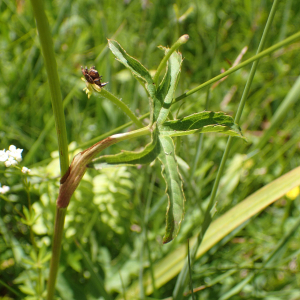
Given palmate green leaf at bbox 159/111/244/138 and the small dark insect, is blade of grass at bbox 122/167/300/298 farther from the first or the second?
the small dark insect

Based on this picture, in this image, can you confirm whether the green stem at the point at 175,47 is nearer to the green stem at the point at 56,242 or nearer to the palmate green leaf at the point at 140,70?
the palmate green leaf at the point at 140,70

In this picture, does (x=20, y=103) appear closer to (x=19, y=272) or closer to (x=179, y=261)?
(x=19, y=272)

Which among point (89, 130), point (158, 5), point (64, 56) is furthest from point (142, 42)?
point (89, 130)

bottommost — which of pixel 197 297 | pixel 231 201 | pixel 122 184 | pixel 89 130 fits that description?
pixel 197 297

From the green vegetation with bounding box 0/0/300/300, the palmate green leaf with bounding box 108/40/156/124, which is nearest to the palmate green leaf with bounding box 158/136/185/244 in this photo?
the green vegetation with bounding box 0/0/300/300

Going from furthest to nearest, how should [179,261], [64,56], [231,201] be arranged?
[64,56], [231,201], [179,261]

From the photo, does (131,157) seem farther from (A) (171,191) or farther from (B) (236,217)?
(B) (236,217)

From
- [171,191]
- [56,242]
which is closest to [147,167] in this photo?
[56,242]
